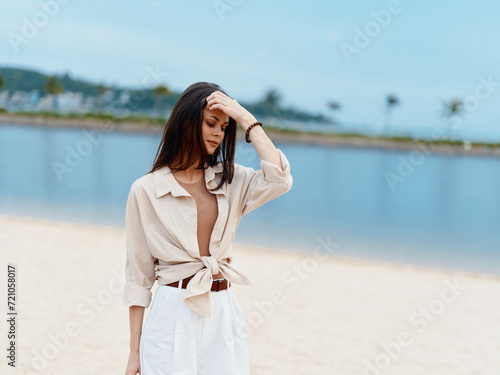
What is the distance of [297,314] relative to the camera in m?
5.77

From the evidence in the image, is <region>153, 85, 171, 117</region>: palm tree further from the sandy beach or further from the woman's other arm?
the woman's other arm

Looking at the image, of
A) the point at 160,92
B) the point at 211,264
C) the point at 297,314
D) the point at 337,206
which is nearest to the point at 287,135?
the point at 160,92

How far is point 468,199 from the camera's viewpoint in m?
24.0

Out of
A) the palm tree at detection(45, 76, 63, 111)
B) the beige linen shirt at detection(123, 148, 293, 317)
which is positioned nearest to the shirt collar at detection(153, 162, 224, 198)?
the beige linen shirt at detection(123, 148, 293, 317)

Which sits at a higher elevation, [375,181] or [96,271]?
[375,181]

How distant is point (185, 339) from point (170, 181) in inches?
17.3

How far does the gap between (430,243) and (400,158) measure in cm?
4047

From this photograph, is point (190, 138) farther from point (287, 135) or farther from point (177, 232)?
point (287, 135)

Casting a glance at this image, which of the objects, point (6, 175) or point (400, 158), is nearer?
point (6, 175)

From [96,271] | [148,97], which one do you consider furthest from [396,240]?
[148,97]

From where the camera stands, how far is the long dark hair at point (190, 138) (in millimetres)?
1626

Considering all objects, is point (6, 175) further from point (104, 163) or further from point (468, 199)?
point (468, 199)

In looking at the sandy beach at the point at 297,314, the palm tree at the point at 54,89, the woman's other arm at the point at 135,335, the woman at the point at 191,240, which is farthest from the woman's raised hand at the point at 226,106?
the palm tree at the point at 54,89

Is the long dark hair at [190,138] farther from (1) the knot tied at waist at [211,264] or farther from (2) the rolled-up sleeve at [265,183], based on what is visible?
(1) the knot tied at waist at [211,264]
